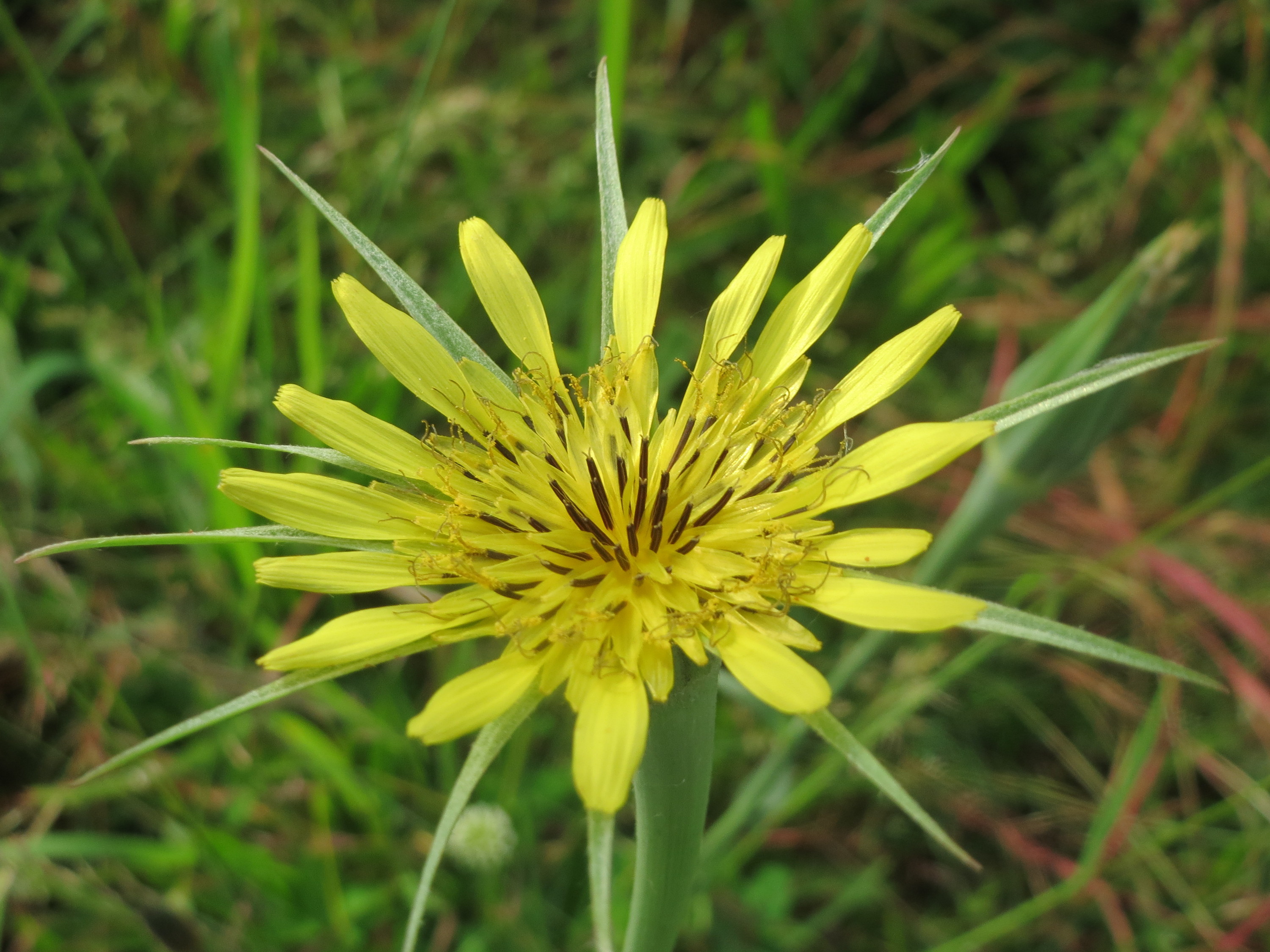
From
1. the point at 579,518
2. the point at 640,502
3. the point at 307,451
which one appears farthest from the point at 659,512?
the point at 307,451

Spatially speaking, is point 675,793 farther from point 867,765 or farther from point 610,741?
point 867,765

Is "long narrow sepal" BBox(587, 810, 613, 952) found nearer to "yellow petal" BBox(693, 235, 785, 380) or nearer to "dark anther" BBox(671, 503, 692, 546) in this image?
"dark anther" BBox(671, 503, 692, 546)

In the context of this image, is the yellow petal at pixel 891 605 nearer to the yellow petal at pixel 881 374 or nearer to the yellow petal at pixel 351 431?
the yellow petal at pixel 881 374

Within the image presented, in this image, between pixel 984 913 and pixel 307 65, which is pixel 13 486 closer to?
pixel 307 65

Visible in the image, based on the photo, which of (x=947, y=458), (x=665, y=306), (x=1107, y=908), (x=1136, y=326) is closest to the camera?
(x=947, y=458)

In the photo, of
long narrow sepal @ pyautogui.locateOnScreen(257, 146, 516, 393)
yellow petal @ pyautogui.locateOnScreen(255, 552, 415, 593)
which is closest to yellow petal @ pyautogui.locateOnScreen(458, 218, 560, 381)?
long narrow sepal @ pyautogui.locateOnScreen(257, 146, 516, 393)

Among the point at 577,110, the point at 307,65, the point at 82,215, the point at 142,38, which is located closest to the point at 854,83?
the point at 577,110

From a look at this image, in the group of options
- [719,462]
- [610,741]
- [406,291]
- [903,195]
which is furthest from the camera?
[719,462]
